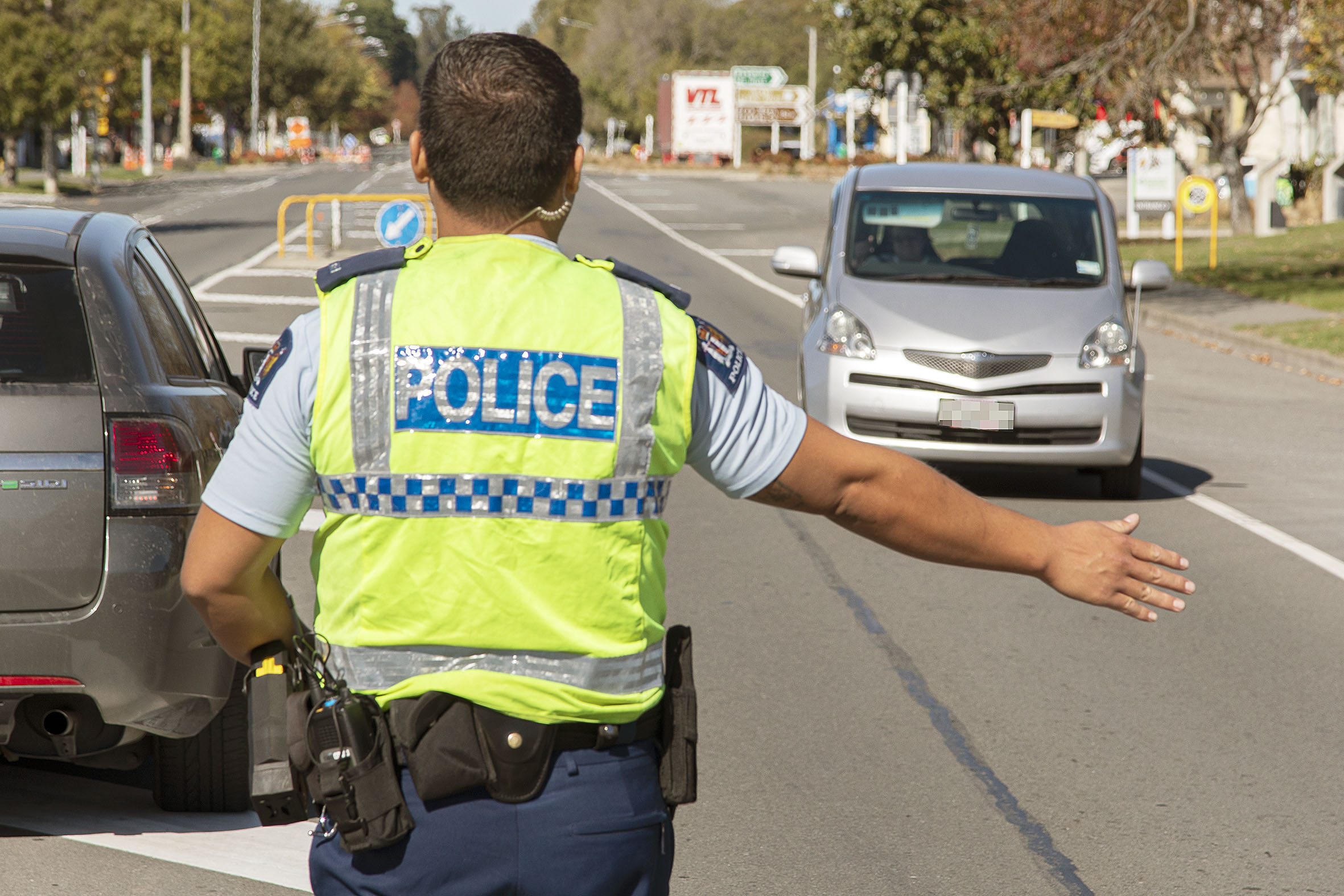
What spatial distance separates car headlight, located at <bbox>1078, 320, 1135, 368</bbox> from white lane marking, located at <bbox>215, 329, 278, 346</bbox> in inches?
375

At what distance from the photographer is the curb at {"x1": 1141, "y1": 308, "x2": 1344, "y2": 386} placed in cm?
1600

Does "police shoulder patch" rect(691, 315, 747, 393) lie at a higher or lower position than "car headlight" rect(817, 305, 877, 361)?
higher

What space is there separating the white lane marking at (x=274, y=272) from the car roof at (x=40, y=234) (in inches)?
766

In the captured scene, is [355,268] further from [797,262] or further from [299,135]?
[299,135]

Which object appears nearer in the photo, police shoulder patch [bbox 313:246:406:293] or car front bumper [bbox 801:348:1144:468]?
police shoulder patch [bbox 313:246:406:293]

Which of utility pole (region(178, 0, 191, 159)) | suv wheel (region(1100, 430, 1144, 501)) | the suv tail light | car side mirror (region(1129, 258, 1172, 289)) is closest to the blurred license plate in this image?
suv wheel (region(1100, 430, 1144, 501))

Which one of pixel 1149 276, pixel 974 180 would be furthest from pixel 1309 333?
pixel 1149 276

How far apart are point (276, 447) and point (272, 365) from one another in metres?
0.11

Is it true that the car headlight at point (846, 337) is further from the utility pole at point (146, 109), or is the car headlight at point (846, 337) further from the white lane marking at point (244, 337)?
the utility pole at point (146, 109)

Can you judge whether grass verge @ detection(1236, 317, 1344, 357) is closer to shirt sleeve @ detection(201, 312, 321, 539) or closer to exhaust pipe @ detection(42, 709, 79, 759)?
exhaust pipe @ detection(42, 709, 79, 759)

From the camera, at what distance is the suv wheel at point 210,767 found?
450 cm

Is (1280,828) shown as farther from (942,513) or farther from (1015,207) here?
(1015,207)

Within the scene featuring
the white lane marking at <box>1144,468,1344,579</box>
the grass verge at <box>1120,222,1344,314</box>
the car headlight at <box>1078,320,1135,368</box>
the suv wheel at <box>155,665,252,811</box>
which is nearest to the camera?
the suv wheel at <box>155,665,252,811</box>

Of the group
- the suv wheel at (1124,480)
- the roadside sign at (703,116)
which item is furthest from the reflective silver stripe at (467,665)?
the roadside sign at (703,116)
